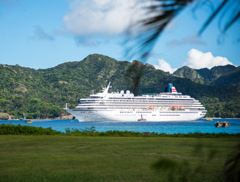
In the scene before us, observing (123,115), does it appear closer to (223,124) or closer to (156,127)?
(156,127)

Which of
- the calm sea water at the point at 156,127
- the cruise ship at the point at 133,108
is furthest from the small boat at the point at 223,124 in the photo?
the cruise ship at the point at 133,108

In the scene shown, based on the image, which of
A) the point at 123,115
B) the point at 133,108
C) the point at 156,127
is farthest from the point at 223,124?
the point at 123,115

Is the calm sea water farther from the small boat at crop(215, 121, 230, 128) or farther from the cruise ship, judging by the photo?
the cruise ship

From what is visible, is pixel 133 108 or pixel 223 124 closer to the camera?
pixel 223 124

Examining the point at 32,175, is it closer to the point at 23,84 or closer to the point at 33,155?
the point at 33,155

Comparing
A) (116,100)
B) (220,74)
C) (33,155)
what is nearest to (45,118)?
(116,100)

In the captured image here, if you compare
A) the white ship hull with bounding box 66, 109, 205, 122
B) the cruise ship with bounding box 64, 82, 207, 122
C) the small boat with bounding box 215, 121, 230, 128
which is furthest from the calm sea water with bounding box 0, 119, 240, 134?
the cruise ship with bounding box 64, 82, 207, 122

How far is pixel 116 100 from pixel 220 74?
5396 cm

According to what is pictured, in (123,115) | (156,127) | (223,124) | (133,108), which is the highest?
(133,108)

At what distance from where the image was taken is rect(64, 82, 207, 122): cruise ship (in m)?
55.9

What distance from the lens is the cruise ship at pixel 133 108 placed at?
2201 inches

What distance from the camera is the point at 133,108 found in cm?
5825

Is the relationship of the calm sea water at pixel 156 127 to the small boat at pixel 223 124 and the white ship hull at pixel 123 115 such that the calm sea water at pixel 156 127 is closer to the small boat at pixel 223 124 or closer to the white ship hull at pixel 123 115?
the small boat at pixel 223 124

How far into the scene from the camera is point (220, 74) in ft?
8.94
